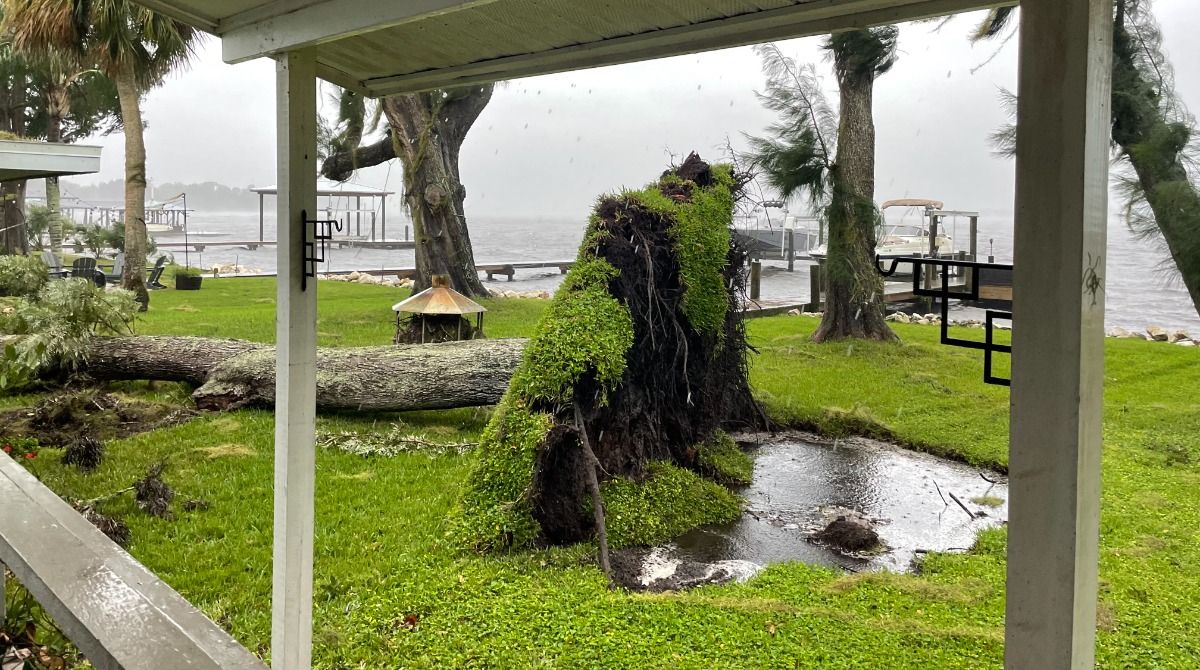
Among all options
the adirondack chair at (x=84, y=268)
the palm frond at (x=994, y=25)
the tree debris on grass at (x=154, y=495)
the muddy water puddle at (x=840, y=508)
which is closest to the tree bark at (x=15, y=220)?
the adirondack chair at (x=84, y=268)

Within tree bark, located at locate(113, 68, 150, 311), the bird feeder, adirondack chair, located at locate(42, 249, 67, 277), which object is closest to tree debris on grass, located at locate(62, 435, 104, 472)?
the bird feeder

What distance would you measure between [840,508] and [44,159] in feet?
16.7

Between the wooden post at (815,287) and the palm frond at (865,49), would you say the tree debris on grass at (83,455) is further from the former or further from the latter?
the wooden post at (815,287)

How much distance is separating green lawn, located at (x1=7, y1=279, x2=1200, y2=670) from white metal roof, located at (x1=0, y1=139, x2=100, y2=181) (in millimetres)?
1801

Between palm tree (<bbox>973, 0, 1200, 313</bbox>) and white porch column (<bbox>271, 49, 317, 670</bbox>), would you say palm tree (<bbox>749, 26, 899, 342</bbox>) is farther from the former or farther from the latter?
white porch column (<bbox>271, 49, 317, 670</bbox>)

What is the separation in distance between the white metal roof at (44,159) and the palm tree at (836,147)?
471 centimetres

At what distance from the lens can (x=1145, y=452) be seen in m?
4.46

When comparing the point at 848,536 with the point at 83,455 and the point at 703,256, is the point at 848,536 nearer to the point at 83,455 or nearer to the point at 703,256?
the point at 703,256

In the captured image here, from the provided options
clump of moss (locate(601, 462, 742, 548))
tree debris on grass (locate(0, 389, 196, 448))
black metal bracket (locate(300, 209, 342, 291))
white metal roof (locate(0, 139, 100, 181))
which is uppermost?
white metal roof (locate(0, 139, 100, 181))

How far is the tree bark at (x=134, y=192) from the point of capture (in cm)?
948

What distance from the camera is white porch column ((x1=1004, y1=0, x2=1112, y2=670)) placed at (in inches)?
30.8

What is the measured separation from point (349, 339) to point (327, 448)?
12.2ft

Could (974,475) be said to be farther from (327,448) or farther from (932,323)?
(932,323)

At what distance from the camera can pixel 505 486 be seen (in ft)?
10.5
